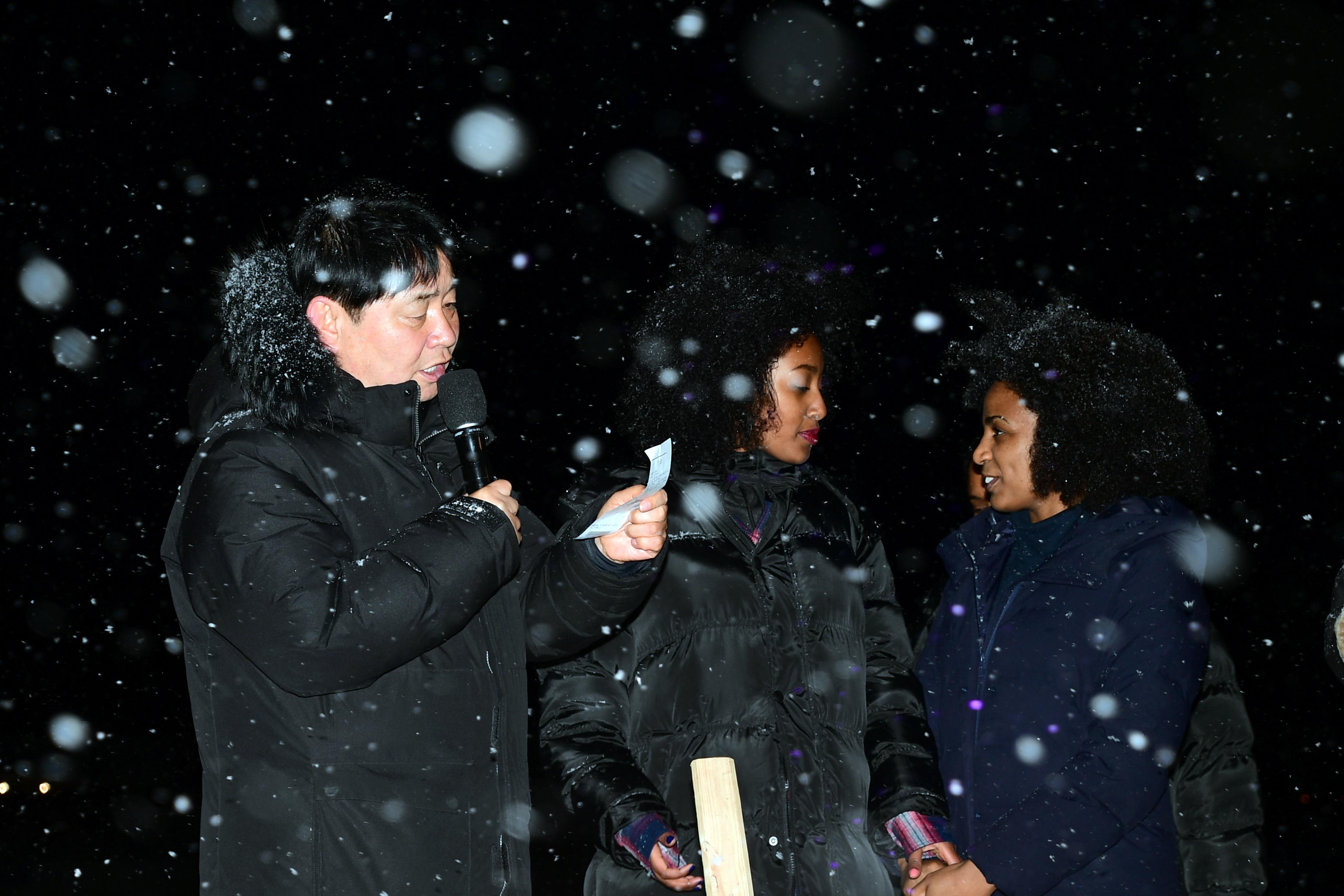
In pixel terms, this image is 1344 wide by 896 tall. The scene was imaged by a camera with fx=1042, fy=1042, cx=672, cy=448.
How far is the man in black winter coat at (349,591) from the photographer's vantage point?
1586 mm

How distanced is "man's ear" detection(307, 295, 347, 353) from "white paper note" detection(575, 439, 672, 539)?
23.1 inches

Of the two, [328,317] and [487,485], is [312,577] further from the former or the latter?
[328,317]

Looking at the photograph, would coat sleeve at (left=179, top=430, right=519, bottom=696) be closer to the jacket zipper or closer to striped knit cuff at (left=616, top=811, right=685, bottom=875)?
striped knit cuff at (left=616, top=811, right=685, bottom=875)

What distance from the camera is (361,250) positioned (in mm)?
1915

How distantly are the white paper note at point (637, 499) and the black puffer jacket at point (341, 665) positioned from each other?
0.14 metres

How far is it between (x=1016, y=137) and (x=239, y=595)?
18.6 ft

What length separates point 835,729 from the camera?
2262 millimetres

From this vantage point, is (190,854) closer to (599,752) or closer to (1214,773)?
(599,752)

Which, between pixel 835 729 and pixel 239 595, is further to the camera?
pixel 835 729

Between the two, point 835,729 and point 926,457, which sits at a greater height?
point 926,457

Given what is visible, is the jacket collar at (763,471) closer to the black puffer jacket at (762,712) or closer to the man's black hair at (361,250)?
the black puffer jacket at (762,712)

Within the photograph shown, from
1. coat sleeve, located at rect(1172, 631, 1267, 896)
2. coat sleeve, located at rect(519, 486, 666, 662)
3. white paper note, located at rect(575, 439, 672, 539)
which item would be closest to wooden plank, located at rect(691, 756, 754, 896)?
white paper note, located at rect(575, 439, 672, 539)

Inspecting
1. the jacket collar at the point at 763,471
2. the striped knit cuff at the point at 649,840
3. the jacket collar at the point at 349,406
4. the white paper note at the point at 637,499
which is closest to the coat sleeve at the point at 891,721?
the jacket collar at the point at 763,471

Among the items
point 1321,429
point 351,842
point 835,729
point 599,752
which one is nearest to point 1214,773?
point 835,729
